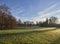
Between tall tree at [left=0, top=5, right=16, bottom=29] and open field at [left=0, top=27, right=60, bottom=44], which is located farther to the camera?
tall tree at [left=0, top=5, right=16, bottom=29]

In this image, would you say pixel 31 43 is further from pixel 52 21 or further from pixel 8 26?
pixel 52 21

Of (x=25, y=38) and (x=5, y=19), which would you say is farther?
(x=5, y=19)

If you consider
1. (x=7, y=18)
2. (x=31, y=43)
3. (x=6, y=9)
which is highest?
(x=6, y=9)

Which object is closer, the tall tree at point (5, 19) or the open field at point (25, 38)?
the open field at point (25, 38)

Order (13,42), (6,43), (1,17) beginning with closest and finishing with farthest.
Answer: (6,43)
(13,42)
(1,17)

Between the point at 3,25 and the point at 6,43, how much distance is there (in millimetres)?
27882

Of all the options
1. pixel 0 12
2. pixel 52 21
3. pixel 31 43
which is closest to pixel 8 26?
pixel 0 12

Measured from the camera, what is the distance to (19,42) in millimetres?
13969

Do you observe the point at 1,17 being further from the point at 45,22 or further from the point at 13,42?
the point at 45,22

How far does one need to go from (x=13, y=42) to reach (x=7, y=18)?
29940mm

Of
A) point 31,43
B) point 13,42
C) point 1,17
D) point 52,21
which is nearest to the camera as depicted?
point 13,42

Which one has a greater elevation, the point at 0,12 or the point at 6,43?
the point at 0,12

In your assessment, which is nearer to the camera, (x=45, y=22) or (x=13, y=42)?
(x=13, y=42)

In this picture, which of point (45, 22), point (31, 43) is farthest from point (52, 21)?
point (31, 43)
